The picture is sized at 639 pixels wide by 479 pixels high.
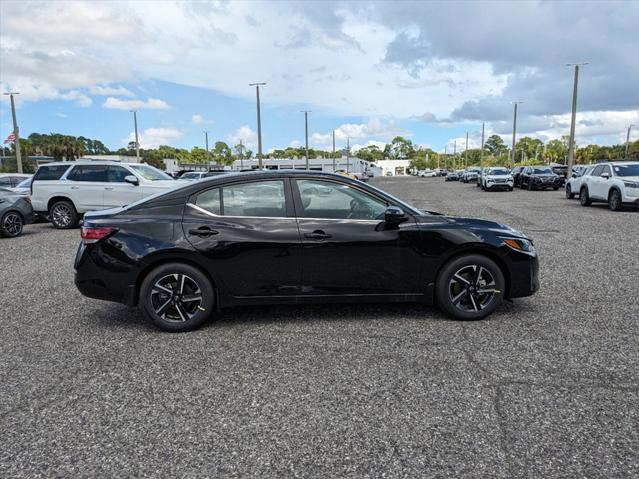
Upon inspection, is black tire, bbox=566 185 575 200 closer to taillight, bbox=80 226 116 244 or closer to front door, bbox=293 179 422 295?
front door, bbox=293 179 422 295

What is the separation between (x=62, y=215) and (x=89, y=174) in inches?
53.5

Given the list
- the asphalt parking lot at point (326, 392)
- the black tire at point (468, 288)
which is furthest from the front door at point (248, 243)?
the black tire at point (468, 288)

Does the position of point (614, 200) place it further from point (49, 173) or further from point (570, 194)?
point (49, 173)

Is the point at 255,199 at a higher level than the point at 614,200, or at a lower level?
higher

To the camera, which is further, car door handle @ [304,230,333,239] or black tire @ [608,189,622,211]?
black tire @ [608,189,622,211]

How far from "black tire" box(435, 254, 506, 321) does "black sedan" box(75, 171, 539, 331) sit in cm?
1

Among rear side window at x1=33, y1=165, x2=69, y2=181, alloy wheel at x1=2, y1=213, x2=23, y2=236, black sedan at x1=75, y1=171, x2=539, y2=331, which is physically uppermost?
rear side window at x1=33, y1=165, x2=69, y2=181

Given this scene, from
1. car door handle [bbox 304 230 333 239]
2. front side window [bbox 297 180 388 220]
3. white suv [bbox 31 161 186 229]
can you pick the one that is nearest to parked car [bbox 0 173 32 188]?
white suv [bbox 31 161 186 229]

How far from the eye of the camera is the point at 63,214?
43.9 feet

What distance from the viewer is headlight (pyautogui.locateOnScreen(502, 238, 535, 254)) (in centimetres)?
486

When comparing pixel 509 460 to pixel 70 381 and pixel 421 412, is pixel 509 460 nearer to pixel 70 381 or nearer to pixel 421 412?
pixel 421 412

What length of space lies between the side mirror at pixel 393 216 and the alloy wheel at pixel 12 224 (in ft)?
35.9

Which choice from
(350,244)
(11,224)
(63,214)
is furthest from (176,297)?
(63,214)

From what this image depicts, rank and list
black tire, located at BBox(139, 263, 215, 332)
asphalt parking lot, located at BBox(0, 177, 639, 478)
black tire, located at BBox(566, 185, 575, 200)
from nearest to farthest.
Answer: asphalt parking lot, located at BBox(0, 177, 639, 478) < black tire, located at BBox(139, 263, 215, 332) < black tire, located at BBox(566, 185, 575, 200)
